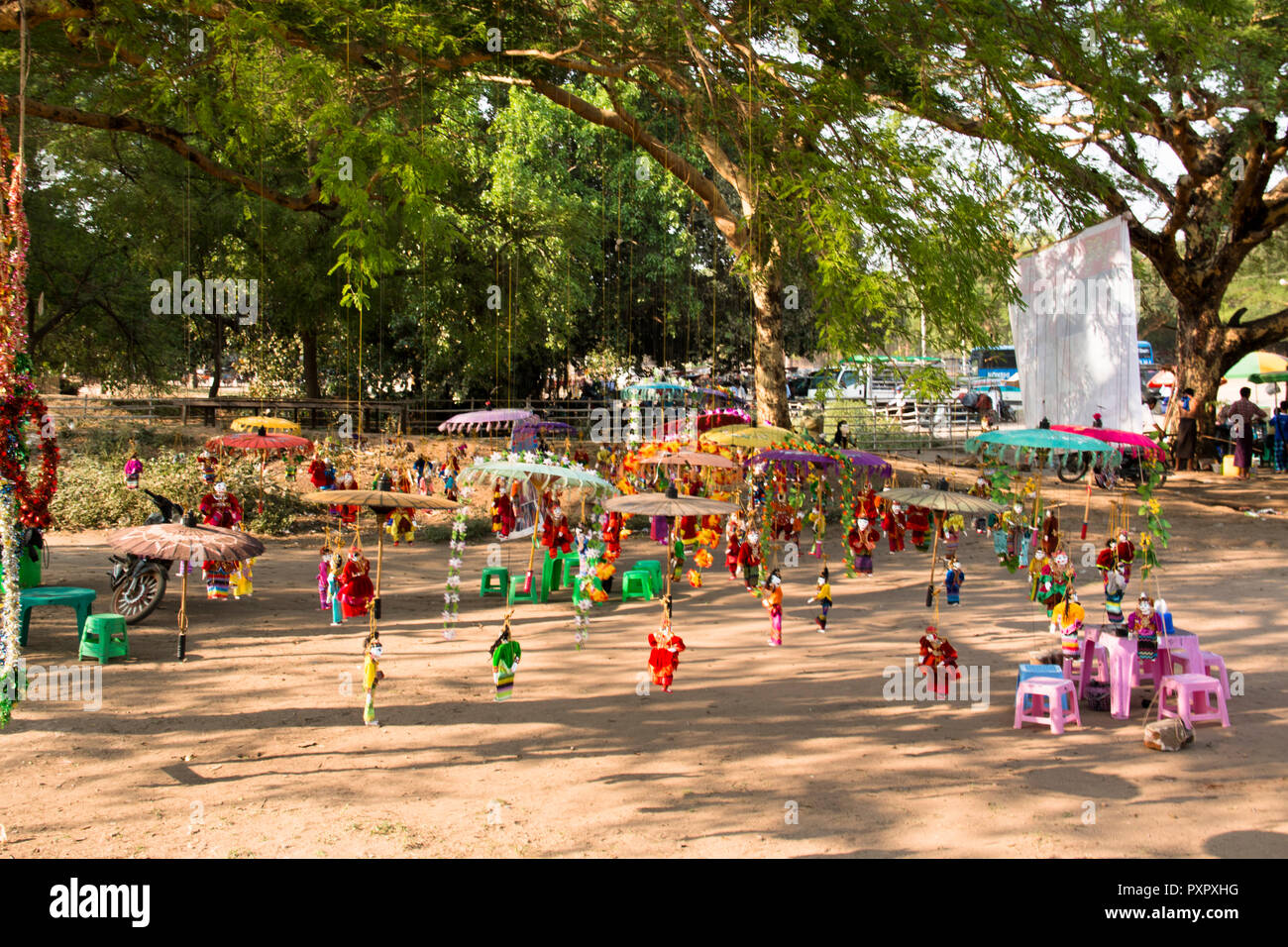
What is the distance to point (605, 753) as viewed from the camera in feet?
27.2

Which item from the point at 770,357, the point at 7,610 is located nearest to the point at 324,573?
the point at 7,610

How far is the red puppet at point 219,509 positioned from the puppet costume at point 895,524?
885 centimetres

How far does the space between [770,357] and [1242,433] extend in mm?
11937

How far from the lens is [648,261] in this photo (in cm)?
3297

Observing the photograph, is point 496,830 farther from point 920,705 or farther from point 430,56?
point 430,56

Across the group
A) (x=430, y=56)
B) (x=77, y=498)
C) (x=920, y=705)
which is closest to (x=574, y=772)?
(x=920, y=705)

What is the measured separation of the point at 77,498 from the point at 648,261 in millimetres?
19732

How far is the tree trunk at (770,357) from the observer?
18078mm

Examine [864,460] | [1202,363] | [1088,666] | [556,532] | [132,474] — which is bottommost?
[1088,666]

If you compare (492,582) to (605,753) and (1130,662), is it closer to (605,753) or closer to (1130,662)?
(605,753)

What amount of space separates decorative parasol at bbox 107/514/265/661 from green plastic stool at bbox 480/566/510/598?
13.3 ft

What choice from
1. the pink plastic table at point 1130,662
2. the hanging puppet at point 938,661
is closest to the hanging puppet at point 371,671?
the hanging puppet at point 938,661
